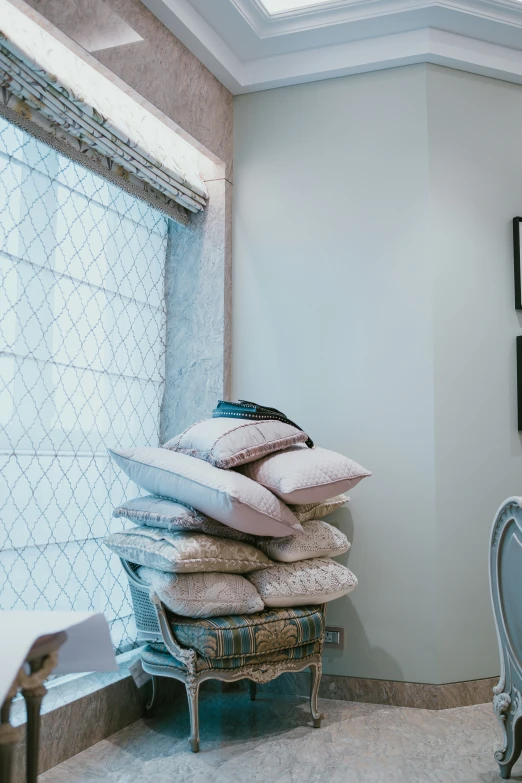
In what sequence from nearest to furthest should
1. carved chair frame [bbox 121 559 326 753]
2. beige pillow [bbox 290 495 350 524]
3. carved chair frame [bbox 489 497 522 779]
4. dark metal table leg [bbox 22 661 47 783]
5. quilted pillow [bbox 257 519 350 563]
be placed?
1. dark metal table leg [bbox 22 661 47 783]
2. carved chair frame [bbox 489 497 522 779]
3. carved chair frame [bbox 121 559 326 753]
4. quilted pillow [bbox 257 519 350 563]
5. beige pillow [bbox 290 495 350 524]

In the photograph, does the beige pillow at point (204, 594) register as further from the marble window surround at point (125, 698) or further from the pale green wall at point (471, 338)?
the pale green wall at point (471, 338)

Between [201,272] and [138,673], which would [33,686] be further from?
[201,272]

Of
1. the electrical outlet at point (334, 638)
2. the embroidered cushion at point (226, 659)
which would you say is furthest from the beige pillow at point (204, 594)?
the electrical outlet at point (334, 638)

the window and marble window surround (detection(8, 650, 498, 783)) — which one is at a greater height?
the window

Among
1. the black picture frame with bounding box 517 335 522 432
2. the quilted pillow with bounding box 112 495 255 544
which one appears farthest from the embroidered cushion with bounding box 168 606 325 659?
the black picture frame with bounding box 517 335 522 432

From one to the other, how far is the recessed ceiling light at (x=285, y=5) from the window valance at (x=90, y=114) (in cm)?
63

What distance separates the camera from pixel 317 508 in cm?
280

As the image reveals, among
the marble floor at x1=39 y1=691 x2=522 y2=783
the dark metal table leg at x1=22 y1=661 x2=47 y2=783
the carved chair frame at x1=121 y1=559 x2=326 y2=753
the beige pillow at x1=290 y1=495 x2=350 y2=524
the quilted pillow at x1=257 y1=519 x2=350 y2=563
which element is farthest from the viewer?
the beige pillow at x1=290 y1=495 x2=350 y2=524

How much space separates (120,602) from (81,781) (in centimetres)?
76

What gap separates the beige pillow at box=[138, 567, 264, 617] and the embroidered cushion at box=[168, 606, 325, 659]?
0.03 meters

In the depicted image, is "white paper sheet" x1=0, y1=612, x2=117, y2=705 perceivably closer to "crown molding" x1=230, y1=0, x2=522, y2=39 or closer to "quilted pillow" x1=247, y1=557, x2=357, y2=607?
"quilted pillow" x1=247, y1=557, x2=357, y2=607

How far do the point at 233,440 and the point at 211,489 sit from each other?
9.8 inches

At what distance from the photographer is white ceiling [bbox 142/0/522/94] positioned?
Answer: 291 cm

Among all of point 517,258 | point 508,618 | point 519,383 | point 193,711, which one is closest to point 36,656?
point 193,711
